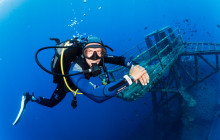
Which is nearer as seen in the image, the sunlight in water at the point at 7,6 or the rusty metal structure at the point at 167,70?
the rusty metal structure at the point at 167,70

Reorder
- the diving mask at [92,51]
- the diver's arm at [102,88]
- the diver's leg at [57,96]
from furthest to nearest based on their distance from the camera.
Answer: the diver's leg at [57,96], the diving mask at [92,51], the diver's arm at [102,88]

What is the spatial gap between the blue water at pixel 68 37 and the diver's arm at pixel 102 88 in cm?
1176

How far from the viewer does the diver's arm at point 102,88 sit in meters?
2.42

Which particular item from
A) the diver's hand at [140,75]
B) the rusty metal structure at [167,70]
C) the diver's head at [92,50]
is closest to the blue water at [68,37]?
the rusty metal structure at [167,70]

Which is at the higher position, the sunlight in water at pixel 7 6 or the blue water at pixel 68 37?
the sunlight in water at pixel 7 6

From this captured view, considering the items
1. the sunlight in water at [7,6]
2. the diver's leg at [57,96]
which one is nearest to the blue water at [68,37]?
the sunlight in water at [7,6]

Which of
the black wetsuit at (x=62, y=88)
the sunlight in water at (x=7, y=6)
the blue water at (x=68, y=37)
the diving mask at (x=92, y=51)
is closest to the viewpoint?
the diving mask at (x=92, y=51)

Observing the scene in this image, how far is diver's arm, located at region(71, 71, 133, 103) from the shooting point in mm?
2418

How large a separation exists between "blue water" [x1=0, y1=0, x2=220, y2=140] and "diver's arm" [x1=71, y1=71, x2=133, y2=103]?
11.8m

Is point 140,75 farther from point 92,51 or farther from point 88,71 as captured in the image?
point 92,51

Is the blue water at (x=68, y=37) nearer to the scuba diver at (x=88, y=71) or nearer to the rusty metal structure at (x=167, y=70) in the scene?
the rusty metal structure at (x=167, y=70)

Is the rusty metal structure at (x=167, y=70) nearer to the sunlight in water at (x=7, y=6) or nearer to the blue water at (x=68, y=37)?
the blue water at (x=68, y=37)

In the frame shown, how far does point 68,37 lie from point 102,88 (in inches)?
2552

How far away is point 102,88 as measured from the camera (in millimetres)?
2498
